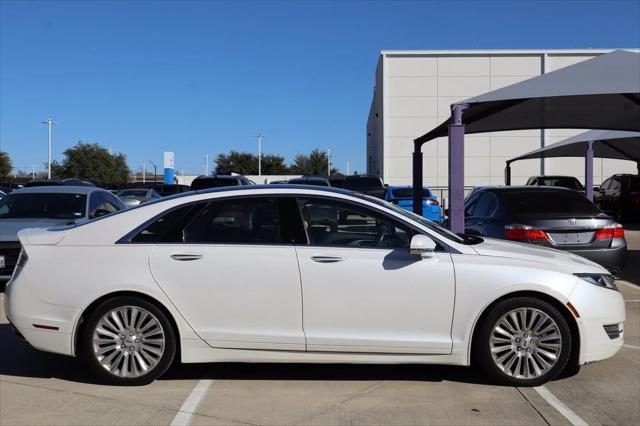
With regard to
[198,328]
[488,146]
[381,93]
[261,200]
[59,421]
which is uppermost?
[381,93]

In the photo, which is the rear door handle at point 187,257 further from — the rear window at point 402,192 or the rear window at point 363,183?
the rear window at point 363,183

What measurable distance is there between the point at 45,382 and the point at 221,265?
186cm

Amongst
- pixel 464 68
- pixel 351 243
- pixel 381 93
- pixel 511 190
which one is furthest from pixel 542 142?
pixel 351 243

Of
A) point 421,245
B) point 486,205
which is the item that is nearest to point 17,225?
point 421,245

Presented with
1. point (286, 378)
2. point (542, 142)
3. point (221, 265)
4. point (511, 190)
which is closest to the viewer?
point (221, 265)

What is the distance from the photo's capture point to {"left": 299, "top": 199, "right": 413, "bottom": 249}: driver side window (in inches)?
193

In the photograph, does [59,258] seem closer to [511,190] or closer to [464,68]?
[511,190]

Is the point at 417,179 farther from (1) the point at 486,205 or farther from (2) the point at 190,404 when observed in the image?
(2) the point at 190,404

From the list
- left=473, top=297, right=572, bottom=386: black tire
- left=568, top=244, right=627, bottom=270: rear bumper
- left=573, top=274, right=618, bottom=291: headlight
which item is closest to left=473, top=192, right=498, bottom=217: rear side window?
left=568, top=244, right=627, bottom=270: rear bumper

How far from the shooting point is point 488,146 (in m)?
41.0

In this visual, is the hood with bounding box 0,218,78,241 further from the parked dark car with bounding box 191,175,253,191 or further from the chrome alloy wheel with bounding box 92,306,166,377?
the parked dark car with bounding box 191,175,253,191

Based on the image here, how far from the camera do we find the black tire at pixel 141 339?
4.83 metres

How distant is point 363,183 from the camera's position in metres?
22.5

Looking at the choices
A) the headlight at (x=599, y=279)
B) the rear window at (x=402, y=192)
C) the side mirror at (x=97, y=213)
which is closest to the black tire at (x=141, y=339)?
the headlight at (x=599, y=279)
